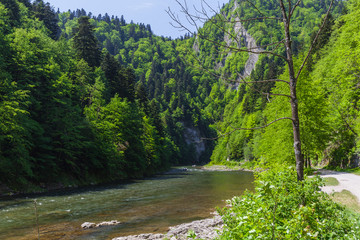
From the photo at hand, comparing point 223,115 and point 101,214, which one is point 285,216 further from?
point 101,214

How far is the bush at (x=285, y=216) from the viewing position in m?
3.87

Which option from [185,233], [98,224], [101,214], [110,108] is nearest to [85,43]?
[110,108]

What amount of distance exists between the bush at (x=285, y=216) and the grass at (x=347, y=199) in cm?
764

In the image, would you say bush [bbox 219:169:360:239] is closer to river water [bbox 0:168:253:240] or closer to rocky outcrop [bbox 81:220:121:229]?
river water [bbox 0:168:253:240]

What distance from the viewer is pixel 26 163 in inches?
1070

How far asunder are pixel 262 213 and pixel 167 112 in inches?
5373

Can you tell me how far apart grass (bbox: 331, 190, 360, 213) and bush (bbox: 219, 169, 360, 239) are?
7.64 metres

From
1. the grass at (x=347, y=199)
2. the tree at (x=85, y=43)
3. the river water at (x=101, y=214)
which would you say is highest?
the tree at (x=85, y=43)

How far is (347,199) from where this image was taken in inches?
536

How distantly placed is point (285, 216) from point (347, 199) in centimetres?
1073

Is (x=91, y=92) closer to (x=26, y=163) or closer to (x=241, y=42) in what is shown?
(x=26, y=163)

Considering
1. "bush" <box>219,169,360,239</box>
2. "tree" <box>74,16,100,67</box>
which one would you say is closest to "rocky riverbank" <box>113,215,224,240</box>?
"bush" <box>219,169,360,239</box>

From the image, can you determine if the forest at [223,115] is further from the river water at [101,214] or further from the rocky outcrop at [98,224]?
the rocky outcrop at [98,224]

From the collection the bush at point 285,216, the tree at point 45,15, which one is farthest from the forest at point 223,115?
the tree at point 45,15
